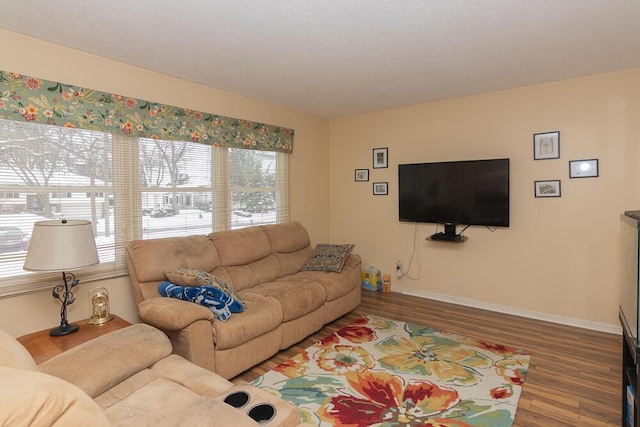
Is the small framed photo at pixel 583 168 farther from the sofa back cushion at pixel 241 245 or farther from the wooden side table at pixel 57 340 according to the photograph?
the wooden side table at pixel 57 340

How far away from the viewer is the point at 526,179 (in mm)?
3762

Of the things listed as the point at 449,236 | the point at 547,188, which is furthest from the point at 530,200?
the point at 449,236

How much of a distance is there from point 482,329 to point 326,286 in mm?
1578

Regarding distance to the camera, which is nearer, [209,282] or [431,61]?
[209,282]

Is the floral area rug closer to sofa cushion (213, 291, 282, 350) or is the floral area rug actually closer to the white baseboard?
sofa cushion (213, 291, 282, 350)

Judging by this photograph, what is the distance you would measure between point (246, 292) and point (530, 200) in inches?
120

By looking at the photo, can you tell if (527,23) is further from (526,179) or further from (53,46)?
(53,46)

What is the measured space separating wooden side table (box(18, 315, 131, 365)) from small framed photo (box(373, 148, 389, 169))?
3509mm

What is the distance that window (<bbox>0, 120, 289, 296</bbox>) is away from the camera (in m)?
2.50

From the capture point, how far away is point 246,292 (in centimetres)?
323

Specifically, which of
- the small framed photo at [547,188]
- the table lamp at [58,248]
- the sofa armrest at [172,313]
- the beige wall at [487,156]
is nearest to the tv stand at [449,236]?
the beige wall at [487,156]

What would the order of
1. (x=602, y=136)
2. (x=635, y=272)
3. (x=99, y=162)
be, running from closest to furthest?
1. (x=635, y=272)
2. (x=99, y=162)
3. (x=602, y=136)

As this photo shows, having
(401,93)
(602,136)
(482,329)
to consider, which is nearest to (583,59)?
(602,136)

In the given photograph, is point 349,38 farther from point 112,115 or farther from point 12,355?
point 12,355
